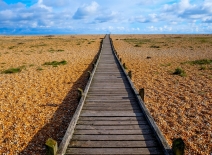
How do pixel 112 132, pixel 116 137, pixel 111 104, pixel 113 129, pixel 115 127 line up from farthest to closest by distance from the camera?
1. pixel 111 104
2. pixel 115 127
3. pixel 113 129
4. pixel 112 132
5. pixel 116 137

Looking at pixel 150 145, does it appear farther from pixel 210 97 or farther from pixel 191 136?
pixel 210 97

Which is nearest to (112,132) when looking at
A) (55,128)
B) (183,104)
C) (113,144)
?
(113,144)

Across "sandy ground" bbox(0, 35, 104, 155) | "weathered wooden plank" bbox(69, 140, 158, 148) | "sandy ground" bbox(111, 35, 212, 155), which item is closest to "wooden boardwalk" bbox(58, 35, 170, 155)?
"weathered wooden plank" bbox(69, 140, 158, 148)

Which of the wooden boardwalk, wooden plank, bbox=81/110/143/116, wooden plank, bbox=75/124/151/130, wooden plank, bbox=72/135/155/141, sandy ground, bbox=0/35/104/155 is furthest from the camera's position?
wooden plank, bbox=81/110/143/116

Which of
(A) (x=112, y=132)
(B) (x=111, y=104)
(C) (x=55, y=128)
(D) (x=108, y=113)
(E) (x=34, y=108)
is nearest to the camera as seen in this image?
(A) (x=112, y=132)

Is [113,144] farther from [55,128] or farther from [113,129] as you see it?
[55,128]

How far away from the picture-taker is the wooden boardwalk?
456 cm

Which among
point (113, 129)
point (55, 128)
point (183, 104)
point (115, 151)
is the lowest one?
point (55, 128)

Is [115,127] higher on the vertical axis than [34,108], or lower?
higher

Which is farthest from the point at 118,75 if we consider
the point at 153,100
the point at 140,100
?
the point at 140,100

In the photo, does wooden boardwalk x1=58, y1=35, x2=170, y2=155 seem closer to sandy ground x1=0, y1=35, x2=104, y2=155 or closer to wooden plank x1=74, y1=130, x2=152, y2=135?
wooden plank x1=74, y1=130, x2=152, y2=135

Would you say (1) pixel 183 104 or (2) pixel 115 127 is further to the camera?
(1) pixel 183 104

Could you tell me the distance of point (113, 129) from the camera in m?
5.43

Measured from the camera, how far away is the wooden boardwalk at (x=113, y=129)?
15.0ft
